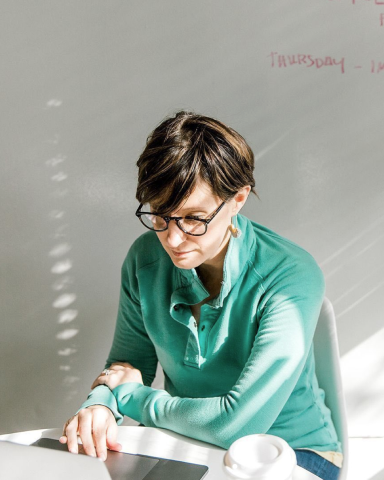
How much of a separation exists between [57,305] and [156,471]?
110cm

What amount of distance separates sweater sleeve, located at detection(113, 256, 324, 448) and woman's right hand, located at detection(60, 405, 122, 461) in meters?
0.10

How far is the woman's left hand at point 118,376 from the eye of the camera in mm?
1272

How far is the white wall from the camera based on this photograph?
1.69 m

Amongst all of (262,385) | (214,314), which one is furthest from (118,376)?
(262,385)

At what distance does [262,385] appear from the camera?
3.60ft

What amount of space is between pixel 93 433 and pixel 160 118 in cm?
102

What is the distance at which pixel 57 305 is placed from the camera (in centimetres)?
197

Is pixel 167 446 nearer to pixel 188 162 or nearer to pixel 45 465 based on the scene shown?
pixel 45 465

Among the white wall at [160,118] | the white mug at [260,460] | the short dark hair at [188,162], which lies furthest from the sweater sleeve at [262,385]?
the white wall at [160,118]

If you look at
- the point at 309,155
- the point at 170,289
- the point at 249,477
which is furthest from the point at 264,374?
the point at 309,155

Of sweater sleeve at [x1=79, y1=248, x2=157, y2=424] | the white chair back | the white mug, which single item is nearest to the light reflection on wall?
sweater sleeve at [x1=79, y1=248, x2=157, y2=424]

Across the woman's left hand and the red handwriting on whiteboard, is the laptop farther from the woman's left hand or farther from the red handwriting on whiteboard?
the red handwriting on whiteboard

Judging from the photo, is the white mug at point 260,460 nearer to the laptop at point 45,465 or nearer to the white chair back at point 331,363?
the laptop at point 45,465

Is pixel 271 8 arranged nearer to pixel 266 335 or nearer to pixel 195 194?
pixel 195 194
